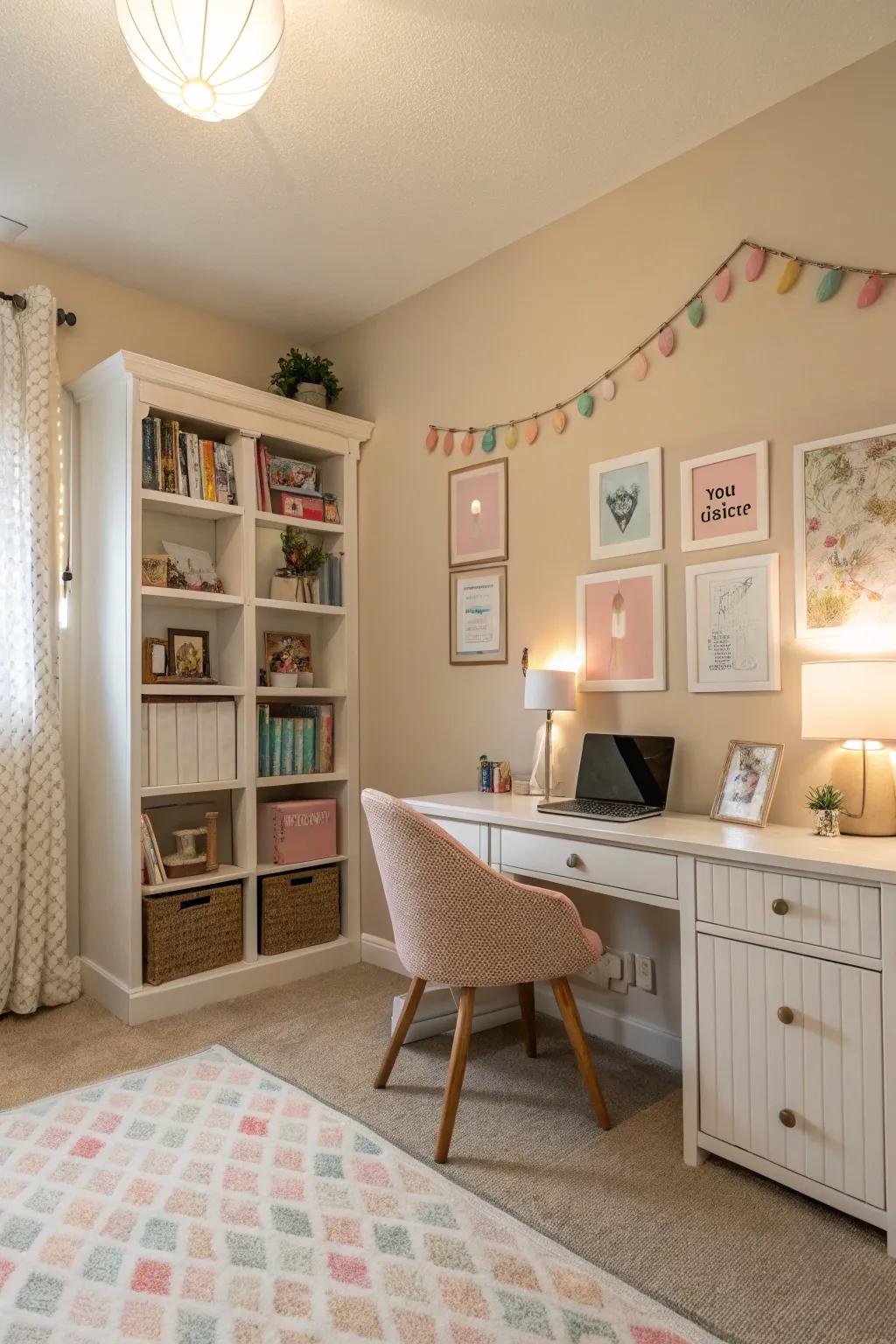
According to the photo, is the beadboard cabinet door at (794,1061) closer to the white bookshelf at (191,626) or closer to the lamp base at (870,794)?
the lamp base at (870,794)

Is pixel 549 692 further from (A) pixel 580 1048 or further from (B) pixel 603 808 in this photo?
(A) pixel 580 1048

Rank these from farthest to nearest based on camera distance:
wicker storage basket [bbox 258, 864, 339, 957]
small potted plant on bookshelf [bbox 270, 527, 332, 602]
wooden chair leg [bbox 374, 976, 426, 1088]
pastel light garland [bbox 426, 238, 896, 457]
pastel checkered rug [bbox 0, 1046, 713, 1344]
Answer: small potted plant on bookshelf [bbox 270, 527, 332, 602]
wicker storage basket [bbox 258, 864, 339, 957]
wooden chair leg [bbox 374, 976, 426, 1088]
pastel light garland [bbox 426, 238, 896, 457]
pastel checkered rug [bbox 0, 1046, 713, 1344]

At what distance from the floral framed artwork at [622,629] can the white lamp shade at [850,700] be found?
0.60 meters

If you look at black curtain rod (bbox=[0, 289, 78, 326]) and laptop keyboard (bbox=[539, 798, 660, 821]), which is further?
black curtain rod (bbox=[0, 289, 78, 326])

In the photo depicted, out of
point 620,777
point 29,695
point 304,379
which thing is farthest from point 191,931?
point 304,379

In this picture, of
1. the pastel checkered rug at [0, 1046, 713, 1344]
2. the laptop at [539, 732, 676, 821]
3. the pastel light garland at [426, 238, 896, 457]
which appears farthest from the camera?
the laptop at [539, 732, 676, 821]

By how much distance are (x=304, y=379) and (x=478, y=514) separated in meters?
1.03

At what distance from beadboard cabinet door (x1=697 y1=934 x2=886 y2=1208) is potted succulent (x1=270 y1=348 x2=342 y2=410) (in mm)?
2635

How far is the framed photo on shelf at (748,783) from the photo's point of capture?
220 centimetres

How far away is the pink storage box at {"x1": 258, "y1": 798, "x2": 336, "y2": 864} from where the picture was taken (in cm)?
331

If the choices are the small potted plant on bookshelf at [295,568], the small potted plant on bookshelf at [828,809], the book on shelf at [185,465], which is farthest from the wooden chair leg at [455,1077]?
the book on shelf at [185,465]

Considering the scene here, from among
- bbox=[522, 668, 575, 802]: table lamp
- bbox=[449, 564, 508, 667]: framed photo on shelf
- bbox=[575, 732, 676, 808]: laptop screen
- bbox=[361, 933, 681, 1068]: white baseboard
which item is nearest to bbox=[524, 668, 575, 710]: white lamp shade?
bbox=[522, 668, 575, 802]: table lamp

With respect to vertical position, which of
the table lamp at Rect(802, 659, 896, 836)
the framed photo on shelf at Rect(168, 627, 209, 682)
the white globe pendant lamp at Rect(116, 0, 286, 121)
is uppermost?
the white globe pendant lamp at Rect(116, 0, 286, 121)

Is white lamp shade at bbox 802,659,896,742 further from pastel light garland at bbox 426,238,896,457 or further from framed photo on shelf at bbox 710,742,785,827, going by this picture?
pastel light garland at bbox 426,238,896,457
